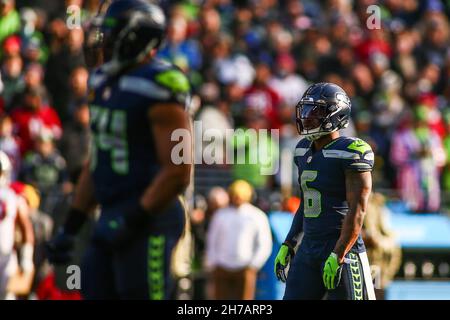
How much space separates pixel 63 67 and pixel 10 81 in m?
0.85

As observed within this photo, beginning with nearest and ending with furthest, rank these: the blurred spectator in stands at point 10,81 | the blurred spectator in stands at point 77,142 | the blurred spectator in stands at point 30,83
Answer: the blurred spectator in stands at point 77,142 → the blurred spectator in stands at point 30,83 → the blurred spectator in stands at point 10,81

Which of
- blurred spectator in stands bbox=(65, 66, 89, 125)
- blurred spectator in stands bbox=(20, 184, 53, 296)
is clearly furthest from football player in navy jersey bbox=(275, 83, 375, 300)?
blurred spectator in stands bbox=(65, 66, 89, 125)

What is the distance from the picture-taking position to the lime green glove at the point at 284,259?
6.94 m

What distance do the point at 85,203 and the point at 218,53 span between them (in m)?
10.1

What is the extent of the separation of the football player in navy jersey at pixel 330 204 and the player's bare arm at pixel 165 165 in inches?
53.3

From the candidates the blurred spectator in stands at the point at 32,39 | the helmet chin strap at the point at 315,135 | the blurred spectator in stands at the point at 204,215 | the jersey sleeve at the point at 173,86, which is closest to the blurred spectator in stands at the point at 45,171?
the blurred spectator in stands at the point at 32,39

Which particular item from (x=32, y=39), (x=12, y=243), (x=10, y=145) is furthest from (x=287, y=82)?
(x=12, y=243)

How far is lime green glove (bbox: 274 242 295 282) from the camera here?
6.94 meters

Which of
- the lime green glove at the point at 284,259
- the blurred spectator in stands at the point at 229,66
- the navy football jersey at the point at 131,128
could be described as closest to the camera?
the navy football jersey at the point at 131,128

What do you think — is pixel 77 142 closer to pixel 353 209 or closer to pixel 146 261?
pixel 353 209

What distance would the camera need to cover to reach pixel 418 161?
50.8 feet

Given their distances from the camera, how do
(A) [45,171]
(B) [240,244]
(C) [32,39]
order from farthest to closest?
(C) [32,39]
(A) [45,171]
(B) [240,244]

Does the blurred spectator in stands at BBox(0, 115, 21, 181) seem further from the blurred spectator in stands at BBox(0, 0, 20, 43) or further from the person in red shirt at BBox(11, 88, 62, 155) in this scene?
the blurred spectator in stands at BBox(0, 0, 20, 43)

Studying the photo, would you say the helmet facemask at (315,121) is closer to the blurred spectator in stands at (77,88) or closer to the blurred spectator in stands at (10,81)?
the blurred spectator in stands at (77,88)
